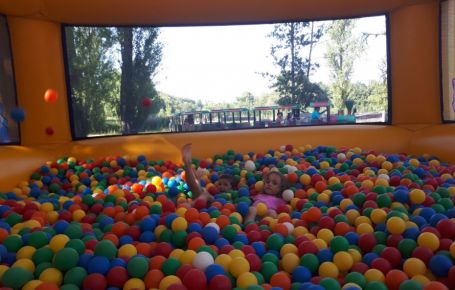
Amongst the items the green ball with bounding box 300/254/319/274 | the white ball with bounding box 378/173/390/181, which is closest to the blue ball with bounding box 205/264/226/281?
the green ball with bounding box 300/254/319/274

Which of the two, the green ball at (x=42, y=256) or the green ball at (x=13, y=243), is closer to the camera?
the green ball at (x=42, y=256)

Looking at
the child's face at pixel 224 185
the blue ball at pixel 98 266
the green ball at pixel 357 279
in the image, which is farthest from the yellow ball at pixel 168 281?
the child's face at pixel 224 185

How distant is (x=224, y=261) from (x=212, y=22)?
112 inches

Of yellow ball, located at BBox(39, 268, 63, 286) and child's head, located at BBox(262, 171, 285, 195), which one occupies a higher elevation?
child's head, located at BBox(262, 171, 285, 195)

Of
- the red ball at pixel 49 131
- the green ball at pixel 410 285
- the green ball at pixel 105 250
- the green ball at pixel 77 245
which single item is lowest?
the green ball at pixel 410 285

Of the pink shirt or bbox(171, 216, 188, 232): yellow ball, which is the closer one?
bbox(171, 216, 188, 232): yellow ball

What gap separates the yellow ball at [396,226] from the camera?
1600mm

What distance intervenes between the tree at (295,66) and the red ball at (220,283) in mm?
3728

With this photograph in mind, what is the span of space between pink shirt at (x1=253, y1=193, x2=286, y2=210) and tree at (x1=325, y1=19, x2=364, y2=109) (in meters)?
2.40

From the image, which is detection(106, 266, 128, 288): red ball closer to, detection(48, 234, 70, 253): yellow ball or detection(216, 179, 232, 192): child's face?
detection(48, 234, 70, 253): yellow ball

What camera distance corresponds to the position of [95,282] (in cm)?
129

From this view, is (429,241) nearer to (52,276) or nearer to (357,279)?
(357,279)

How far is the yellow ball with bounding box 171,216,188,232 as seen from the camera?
5.64ft

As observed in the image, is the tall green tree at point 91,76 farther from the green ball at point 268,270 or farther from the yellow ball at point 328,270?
the yellow ball at point 328,270
